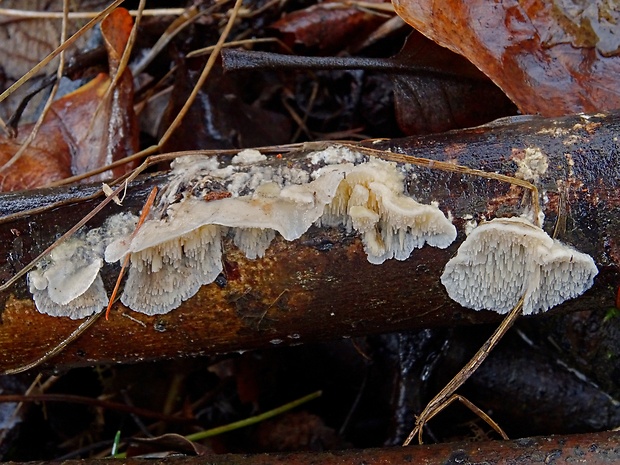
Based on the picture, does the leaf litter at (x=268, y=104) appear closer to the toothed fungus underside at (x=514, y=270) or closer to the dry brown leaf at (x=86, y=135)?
the dry brown leaf at (x=86, y=135)

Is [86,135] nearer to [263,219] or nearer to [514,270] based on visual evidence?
[263,219]

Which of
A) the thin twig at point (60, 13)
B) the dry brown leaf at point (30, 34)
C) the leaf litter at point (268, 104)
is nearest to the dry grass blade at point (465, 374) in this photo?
the leaf litter at point (268, 104)

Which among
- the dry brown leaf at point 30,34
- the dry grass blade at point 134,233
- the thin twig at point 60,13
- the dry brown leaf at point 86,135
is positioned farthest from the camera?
the dry brown leaf at point 30,34

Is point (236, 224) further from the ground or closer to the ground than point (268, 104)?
closer to the ground

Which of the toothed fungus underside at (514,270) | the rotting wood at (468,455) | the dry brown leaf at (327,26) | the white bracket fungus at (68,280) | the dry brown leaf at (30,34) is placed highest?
the dry brown leaf at (30,34)

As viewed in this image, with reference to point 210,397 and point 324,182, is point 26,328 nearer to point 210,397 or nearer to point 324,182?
point 324,182

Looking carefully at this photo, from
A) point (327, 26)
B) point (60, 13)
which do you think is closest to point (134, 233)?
point (327, 26)

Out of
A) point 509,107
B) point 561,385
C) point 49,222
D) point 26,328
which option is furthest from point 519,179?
point 26,328
